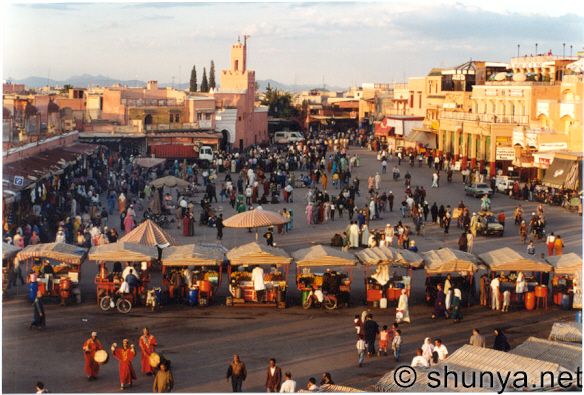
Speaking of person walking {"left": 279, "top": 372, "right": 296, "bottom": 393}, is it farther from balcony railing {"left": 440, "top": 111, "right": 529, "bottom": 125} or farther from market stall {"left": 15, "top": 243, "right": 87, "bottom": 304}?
balcony railing {"left": 440, "top": 111, "right": 529, "bottom": 125}

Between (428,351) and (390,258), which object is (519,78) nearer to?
(390,258)

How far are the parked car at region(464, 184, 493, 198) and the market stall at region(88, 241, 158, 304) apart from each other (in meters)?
19.9

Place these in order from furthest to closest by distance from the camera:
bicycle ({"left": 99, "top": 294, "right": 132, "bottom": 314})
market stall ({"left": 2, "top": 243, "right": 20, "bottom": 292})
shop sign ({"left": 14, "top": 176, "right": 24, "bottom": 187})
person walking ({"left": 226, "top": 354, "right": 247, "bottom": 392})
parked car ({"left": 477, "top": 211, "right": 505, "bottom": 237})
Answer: parked car ({"left": 477, "top": 211, "right": 505, "bottom": 237})
shop sign ({"left": 14, "top": 176, "right": 24, "bottom": 187})
market stall ({"left": 2, "top": 243, "right": 20, "bottom": 292})
bicycle ({"left": 99, "top": 294, "right": 132, "bottom": 314})
person walking ({"left": 226, "top": 354, "right": 247, "bottom": 392})

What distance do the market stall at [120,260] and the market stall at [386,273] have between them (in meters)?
4.20

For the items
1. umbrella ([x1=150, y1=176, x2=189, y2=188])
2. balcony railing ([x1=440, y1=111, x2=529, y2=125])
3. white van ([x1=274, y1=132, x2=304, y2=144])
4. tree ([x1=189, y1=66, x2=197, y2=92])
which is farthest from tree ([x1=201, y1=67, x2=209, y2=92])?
umbrella ([x1=150, y1=176, x2=189, y2=188])

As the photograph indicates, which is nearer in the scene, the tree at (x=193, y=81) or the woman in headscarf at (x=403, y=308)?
the woman in headscarf at (x=403, y=308)

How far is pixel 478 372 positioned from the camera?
1186 centimetres

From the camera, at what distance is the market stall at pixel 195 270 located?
1898cm

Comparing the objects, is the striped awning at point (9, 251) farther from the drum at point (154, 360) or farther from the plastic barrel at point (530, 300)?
the plastic barrel at point (530, 300)

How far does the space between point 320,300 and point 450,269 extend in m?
2.59

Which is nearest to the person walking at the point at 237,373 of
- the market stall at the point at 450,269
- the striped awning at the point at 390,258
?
the striped awning at the point at 390,258

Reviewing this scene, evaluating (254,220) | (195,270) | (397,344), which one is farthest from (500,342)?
(254,220)

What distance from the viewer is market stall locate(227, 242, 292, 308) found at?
1886 centimetres

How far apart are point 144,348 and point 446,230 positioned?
15.7 metres
